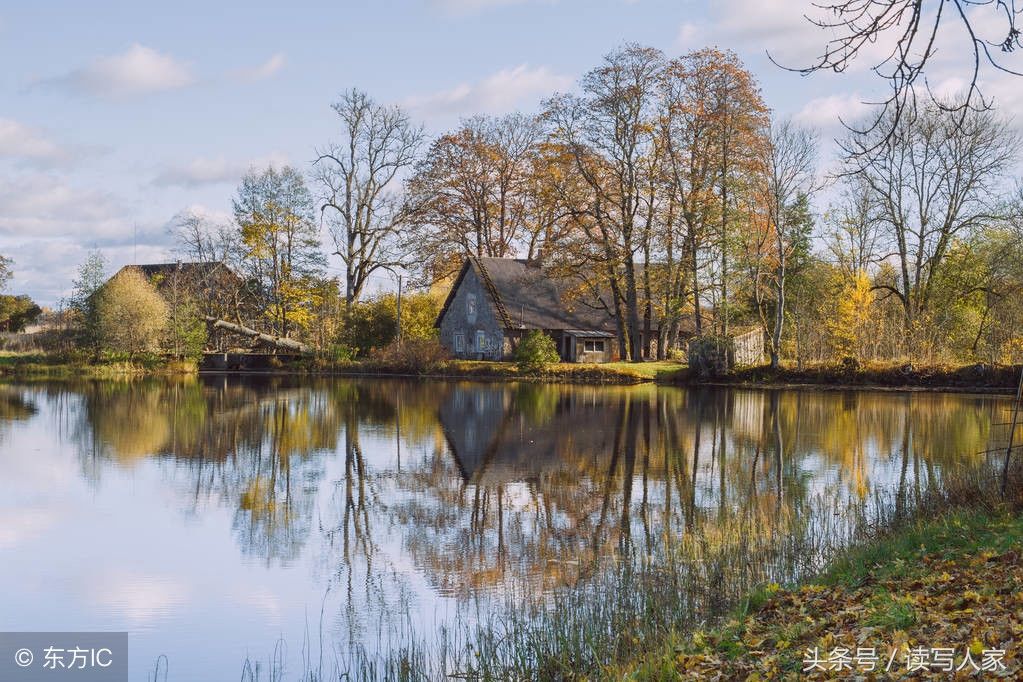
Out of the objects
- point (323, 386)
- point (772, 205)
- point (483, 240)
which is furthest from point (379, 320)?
point (772, 205)

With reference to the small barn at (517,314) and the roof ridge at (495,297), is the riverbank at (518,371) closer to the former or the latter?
the roof ridge at (495,297)

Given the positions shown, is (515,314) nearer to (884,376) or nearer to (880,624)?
(884,376)

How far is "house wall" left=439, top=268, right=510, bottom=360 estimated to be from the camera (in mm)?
51625

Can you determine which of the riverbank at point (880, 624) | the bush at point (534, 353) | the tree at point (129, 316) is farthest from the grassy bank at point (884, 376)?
the riverbank at point (880, 624)

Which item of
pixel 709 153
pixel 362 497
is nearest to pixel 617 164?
pixel 709 153

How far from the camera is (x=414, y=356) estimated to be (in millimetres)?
47219

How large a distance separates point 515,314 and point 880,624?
4498cm

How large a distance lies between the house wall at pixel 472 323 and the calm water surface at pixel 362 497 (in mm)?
21449

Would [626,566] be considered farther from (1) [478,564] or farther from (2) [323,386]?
(2) [323,386]

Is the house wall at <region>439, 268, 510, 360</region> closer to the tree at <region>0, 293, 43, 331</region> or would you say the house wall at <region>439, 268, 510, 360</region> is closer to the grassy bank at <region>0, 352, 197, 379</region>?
the grassy bank at <region>0, 352, 197, 379</region>

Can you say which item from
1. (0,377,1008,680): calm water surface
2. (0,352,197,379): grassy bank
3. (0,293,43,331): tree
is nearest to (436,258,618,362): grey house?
(0,352,197,379): grassy bank

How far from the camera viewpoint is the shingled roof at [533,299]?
51219 millimetres

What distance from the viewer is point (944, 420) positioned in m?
24.9

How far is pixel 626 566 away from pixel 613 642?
2.00 m
